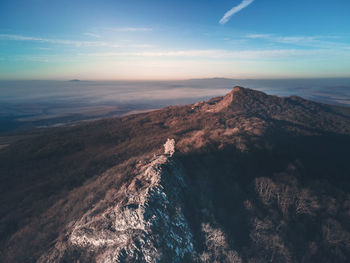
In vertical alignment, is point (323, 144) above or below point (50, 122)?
above

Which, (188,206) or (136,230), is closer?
(136,230)

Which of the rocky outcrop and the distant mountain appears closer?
the rocky outcrop

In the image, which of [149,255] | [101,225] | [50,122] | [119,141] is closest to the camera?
[149,255]

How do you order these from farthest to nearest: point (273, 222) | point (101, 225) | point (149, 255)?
point (273, 222), point (101, 225), point (149, 255)

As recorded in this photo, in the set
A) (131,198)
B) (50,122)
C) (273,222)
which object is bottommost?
(50,122)

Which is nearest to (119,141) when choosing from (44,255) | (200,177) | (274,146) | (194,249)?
(200,177)

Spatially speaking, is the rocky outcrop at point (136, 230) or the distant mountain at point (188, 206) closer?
the rocky outcrop at point (136, 230)

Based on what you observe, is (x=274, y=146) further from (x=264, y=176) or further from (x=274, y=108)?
(x=274, y=108)

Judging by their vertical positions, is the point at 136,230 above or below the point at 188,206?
above
